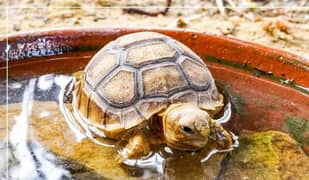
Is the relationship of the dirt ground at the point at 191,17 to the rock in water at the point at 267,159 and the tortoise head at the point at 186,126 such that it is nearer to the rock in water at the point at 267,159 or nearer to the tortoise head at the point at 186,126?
the rock in water at the point at 267,159

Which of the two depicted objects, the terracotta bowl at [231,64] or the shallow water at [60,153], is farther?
the terracotta bowl at [231,64]

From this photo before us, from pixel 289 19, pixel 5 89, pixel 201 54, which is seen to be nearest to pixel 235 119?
pixel 201 54

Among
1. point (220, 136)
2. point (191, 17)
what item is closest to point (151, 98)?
point (220, 136)

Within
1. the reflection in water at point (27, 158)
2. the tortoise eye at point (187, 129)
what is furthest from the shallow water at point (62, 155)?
the tortoise eye at point (187, 129)

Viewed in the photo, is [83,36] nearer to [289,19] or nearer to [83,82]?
[83,82]

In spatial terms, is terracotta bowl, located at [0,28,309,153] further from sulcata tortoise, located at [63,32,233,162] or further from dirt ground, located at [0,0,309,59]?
dirt ground, located at [0,0,309,59]

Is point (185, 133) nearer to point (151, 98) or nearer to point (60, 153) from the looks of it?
point (151, 98)
